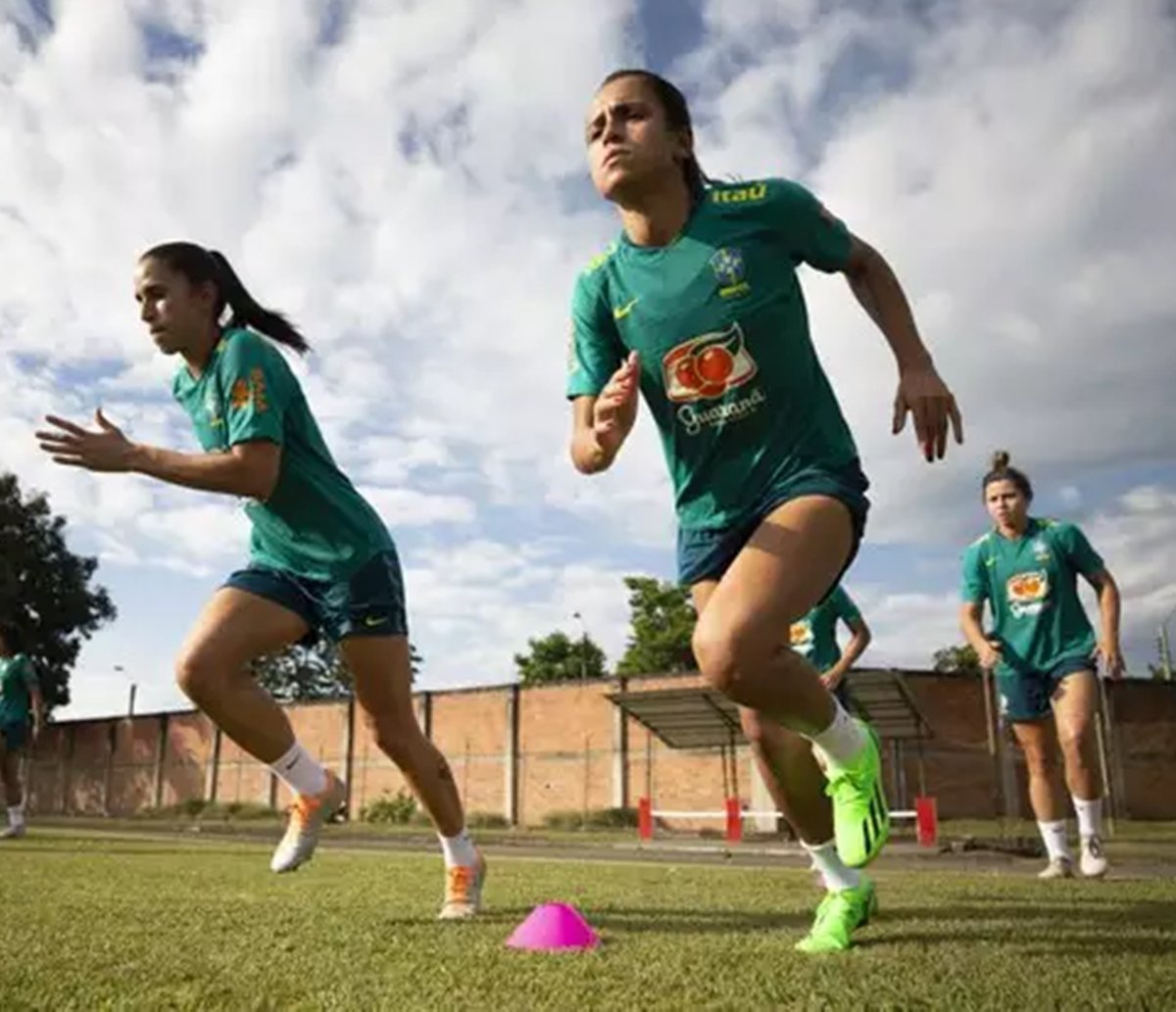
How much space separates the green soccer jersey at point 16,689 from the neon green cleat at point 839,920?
13716mm

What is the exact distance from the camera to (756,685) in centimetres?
369

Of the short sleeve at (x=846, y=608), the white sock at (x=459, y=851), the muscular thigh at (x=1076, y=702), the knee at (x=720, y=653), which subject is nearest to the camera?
the knee at (x=720, y=653)

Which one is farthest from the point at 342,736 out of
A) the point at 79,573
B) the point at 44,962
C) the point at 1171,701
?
the point at 44,962

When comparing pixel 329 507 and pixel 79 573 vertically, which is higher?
pixel 79 573

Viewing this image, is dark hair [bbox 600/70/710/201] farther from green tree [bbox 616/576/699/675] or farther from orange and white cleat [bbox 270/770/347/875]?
green tree [bbox 616/576/699/675]

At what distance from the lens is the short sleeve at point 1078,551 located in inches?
312

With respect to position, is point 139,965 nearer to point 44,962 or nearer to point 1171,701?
point 44,962

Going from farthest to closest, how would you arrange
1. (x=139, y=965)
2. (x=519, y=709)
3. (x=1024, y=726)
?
(x=519, y=709), (x=1024, y=726), (x=139, y=965)

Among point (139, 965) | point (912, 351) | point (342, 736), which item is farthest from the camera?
point (342, 736)

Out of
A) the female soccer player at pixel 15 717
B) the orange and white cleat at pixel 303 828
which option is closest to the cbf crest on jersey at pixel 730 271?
the orange and white cleat at pixel 303 828

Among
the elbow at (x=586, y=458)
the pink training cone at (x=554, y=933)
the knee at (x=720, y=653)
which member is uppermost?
the elbow at (x=586, y=458)

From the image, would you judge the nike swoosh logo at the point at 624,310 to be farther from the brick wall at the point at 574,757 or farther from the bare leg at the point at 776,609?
the brick wall at the point at 574,757

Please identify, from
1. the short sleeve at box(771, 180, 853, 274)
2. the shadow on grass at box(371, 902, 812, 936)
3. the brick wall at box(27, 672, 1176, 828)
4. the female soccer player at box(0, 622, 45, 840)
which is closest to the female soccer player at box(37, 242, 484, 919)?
the shadow on grass at box(371, 902, 812, 936)

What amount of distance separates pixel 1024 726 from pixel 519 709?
3228 cm
